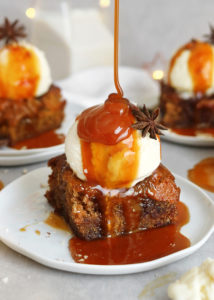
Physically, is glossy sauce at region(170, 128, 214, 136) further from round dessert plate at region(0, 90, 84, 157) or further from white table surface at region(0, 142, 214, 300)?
white table surface at region(0, 142, 214, 300)

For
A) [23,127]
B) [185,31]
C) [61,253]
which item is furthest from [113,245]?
[185,31]

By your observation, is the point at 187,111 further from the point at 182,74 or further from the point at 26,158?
the point at 26,158

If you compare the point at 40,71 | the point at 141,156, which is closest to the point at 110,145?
the point at 141,156

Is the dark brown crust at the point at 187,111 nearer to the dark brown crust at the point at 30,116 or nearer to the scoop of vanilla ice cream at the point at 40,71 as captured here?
the dark brown crust at the point at 30,116

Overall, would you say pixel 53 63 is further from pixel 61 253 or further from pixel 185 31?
pixel 61 253

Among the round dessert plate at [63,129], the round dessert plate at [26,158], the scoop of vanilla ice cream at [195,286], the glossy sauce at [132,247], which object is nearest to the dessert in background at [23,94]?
the round dessert plate at [63,129]

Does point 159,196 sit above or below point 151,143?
below

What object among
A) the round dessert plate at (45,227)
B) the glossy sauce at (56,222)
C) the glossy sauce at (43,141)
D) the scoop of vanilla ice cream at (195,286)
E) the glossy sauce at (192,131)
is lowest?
the glossy sauce at (192,131)
